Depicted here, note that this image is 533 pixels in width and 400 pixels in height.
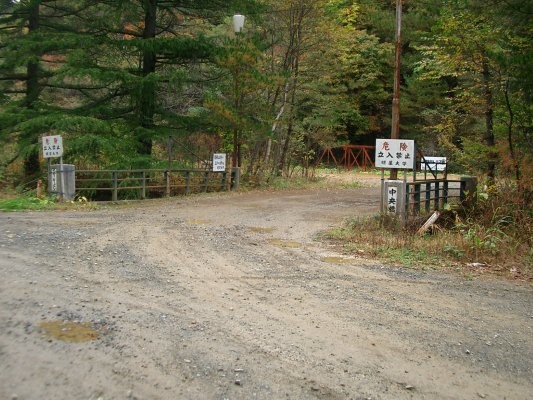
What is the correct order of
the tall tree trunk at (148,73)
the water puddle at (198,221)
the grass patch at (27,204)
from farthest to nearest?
the tall tree trunk at (148,73) → the grass patch at (27,204) → the water puddle at (198,221)

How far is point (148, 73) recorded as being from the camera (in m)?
19.4

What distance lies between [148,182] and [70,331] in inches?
563

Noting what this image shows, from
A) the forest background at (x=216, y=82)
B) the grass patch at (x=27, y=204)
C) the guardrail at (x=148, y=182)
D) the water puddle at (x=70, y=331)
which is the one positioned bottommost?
the water puddle at (x=70, y=331)

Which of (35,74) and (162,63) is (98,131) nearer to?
(162,63)

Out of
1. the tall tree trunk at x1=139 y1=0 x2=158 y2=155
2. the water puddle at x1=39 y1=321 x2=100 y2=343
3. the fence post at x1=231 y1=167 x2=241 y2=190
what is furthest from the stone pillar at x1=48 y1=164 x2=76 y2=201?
the water puddle at x1=39 y1=321 x2=100 y2=343

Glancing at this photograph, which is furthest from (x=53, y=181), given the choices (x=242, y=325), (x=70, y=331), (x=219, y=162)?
(x=242, y=325)

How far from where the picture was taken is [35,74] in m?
21.5

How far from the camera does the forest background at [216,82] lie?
14.5 m

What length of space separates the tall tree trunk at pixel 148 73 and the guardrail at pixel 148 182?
137cm

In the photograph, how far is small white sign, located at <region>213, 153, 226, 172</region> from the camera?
19.8m

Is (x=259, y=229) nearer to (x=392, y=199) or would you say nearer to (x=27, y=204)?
(x=392, y=199)

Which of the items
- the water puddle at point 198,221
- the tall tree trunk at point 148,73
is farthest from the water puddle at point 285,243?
the tall tree trunk at point 148,73

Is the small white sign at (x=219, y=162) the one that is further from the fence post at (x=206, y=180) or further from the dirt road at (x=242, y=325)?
the dirt road at (x=242, y=325)

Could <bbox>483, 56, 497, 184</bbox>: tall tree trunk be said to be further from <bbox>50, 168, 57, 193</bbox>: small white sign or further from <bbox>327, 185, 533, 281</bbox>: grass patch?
<bbox>50, 168, 57, 193</bbox>: small white sign
